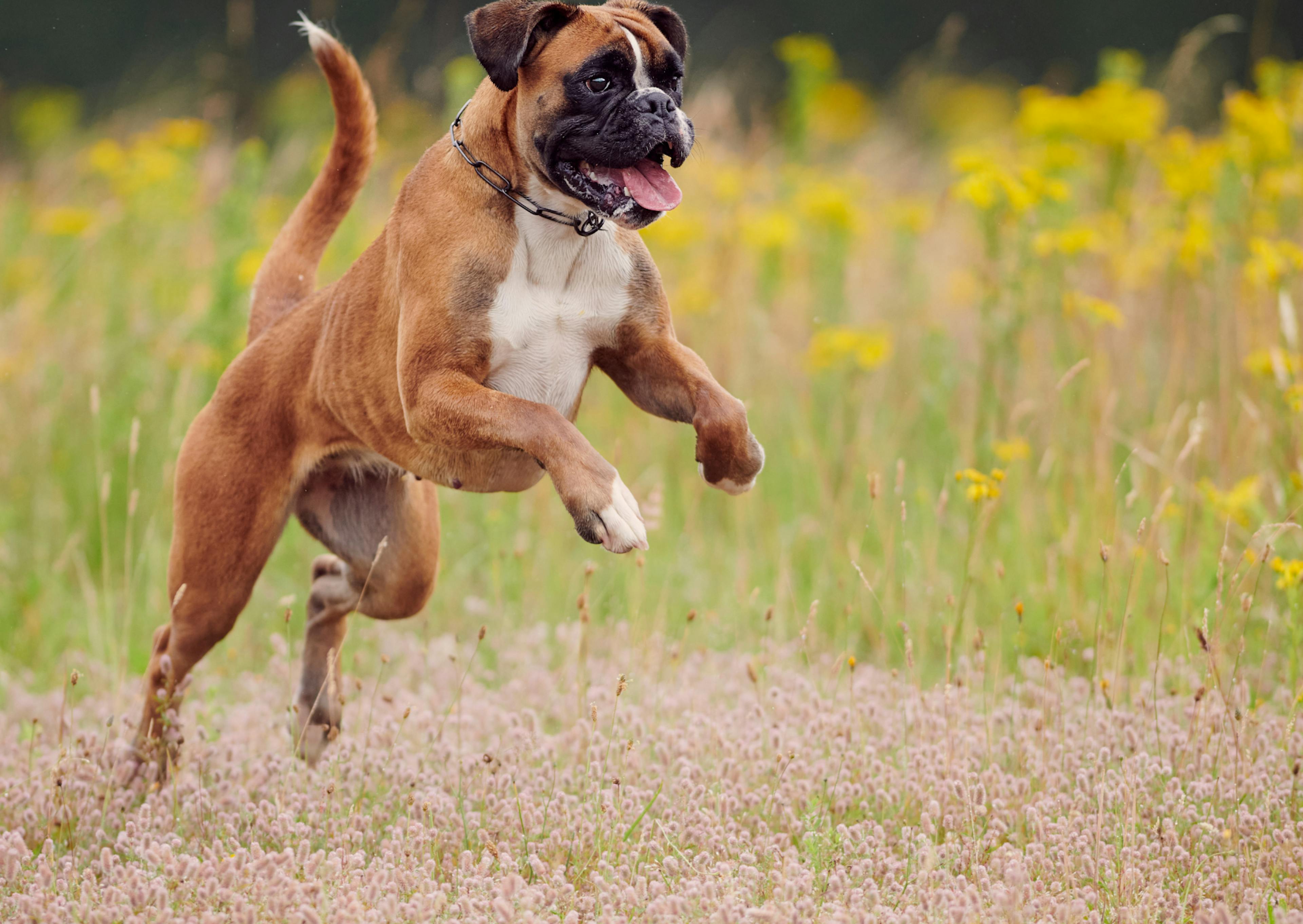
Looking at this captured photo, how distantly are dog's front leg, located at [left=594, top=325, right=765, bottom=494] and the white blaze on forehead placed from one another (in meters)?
0.57

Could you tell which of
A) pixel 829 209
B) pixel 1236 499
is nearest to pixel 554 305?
pixel 1236 499

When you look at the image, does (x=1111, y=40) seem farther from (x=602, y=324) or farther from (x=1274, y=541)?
(x=602, y=324)

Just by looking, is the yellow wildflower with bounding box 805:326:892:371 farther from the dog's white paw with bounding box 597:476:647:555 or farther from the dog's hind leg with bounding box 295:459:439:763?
the dog's white paw with bounding box 597:476:647:555

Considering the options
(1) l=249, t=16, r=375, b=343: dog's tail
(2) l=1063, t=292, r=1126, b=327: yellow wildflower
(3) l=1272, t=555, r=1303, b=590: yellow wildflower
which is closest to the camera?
(3) l=1272, t=555, r=1303, b=590: yellow wildflower

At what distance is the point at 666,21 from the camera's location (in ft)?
10.7

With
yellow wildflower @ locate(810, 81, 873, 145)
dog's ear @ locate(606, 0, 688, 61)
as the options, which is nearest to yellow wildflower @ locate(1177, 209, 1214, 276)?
dog's ear @ locate(606, 0, 688, 61)

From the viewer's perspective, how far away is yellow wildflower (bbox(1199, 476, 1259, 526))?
4.18 metres

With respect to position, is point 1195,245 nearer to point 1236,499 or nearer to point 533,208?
point 1236,499

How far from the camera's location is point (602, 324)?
125 inches

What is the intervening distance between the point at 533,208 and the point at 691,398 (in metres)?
0.57

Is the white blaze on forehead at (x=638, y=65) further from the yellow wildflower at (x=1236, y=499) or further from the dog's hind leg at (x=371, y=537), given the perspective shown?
the yellow wildflower at (x=1236, y=499)

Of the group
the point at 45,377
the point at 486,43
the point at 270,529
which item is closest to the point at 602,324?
the point at 486,43

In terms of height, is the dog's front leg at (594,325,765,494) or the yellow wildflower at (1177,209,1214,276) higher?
the yellow wildflower at (1177,209,1214,276)

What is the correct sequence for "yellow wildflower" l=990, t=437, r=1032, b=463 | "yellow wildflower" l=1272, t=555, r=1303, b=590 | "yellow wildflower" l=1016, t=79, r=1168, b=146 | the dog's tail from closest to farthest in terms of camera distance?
"yellow wildflower" l=1272, t=555, r=1303, b=590, the dog's tail, "yellow wildflower" l=990, t=437, r=1032, b=463, "yellow wildflower" l=1016, t=79, r=1168, b=146
